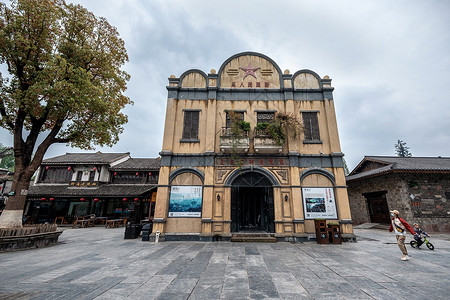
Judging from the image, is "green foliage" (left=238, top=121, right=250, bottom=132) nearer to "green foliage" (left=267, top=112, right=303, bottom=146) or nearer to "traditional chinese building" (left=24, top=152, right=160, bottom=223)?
"green foliage" (left=267, top=112, right=303, bottom=146)

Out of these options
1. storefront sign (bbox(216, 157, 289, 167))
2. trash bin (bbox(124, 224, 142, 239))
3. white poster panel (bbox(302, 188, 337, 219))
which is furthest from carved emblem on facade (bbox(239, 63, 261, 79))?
trash bin (bbox(124, 224, 142, 239))

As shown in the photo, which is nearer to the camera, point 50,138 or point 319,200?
point 50,138

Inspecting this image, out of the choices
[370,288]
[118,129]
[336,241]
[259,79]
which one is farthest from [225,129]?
[370,288]

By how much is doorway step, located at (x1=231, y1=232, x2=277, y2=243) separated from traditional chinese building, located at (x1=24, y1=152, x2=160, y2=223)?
1214cm

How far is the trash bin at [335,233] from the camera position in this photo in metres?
9.55

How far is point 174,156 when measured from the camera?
11422 millimetres

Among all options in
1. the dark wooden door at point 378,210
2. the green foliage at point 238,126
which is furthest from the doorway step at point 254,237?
the dark wooden door at point 378,210

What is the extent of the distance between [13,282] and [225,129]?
10.0 m

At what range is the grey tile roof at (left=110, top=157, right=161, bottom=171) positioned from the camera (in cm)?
2114

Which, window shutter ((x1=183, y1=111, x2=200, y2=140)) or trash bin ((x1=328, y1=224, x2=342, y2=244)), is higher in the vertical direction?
window shutter ((x1=183, y1=111, x2=200, y2=140))

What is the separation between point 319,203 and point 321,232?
A: 165cm

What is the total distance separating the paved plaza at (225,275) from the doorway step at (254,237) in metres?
2.21

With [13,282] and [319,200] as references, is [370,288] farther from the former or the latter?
[13,282]

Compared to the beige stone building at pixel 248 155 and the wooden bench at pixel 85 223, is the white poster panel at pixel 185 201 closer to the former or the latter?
the beige stone building at pixel 248 155
